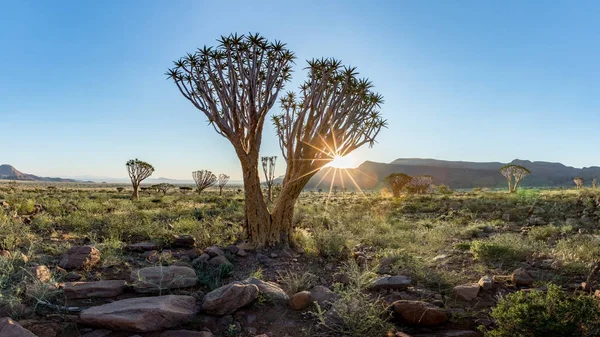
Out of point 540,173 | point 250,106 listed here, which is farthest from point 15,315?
point 540,173

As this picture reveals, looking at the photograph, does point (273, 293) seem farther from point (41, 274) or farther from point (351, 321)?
point (41, 274)

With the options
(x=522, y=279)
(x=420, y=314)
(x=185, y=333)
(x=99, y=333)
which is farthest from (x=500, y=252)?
(x=99, y=333)

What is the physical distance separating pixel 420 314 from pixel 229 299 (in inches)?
84.3

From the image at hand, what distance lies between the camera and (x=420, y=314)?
4004 millimetres

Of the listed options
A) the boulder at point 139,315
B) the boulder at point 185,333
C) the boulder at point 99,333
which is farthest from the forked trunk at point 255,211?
the boulder at point 99,333

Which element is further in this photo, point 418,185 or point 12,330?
point 418,185

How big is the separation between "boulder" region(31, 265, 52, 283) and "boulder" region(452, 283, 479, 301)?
5328mm

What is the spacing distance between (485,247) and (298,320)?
461 cm

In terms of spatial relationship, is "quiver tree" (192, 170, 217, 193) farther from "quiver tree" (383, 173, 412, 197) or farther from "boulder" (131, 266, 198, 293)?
"boulder" (131, 266, 198, 293)

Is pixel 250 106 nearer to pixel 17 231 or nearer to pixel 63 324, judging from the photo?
pixel 63 324

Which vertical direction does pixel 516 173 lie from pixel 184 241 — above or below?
above

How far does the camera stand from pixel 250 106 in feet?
25.4

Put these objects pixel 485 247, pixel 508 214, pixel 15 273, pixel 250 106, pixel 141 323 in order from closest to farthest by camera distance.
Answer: pixel 141 323, pixel 15 273, pixel 485 247, pixel 250 106, pixel 508 214

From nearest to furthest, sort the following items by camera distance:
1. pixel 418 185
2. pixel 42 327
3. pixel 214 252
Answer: pixel 42 327
pixel 214 252
pixel 418 185
